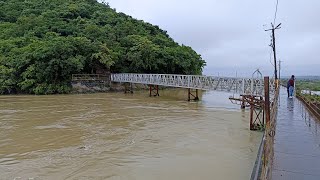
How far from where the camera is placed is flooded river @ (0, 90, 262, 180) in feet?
32.6

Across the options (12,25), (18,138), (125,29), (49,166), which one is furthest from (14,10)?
(49,166)

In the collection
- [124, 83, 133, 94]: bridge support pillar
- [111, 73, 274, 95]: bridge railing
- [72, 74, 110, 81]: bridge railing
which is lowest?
[124, 83, 133, 94]: bridge support pillar

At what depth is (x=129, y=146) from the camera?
13062 mm

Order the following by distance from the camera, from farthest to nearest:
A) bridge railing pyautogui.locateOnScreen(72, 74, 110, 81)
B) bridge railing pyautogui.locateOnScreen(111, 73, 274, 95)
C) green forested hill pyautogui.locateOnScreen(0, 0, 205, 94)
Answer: bridge railing pyautogui.locateOnScreen(72, 74, 110, 81), green forested hill pyautogui.locateOnScreen(0, 0, 205, 94), bridge railing pyautogui.locateOnScreen(111, 73, 274, 95)

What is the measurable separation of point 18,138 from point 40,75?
27.3 metres

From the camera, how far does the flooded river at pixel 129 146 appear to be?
9922 millimetres

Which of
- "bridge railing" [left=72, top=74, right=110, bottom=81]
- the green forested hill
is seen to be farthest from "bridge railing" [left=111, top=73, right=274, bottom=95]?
the green forested hill

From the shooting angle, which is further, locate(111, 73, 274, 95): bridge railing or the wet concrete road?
locate(111, 73, 274, 95): bridge railing

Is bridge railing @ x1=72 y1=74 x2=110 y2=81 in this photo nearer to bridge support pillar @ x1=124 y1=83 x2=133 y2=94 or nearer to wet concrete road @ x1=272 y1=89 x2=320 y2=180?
bridge support pillar @ x1=124 y1=83 x2=133 y2=94

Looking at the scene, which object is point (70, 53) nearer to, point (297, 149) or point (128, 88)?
point (128, 88)

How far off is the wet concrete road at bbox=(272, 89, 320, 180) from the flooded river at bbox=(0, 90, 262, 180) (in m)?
1.29

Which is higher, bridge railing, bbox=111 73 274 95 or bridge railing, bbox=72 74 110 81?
bridge railing, bbox=72 74 110 81

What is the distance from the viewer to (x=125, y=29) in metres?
55.8

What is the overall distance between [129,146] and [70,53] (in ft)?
104
